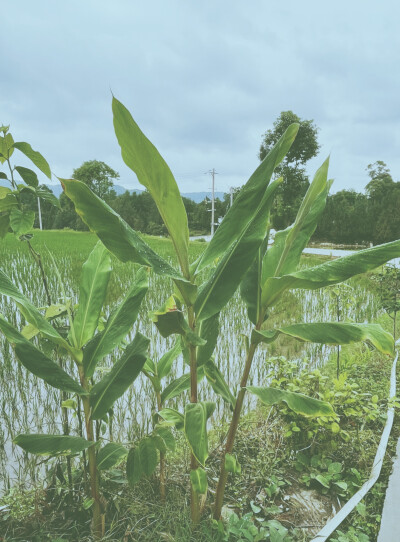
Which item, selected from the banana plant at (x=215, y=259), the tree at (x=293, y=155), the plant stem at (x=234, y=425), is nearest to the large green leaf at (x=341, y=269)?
the banana plant at (x=215, y=259)

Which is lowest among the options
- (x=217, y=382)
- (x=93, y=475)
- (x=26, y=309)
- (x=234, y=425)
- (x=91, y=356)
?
(x=93, y=475)

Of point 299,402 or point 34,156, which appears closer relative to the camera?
point 299,402

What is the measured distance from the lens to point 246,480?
1503mm

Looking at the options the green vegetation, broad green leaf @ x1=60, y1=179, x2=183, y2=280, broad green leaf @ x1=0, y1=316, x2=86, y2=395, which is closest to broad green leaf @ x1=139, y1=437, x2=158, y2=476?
the green vegetation

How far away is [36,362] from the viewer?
0.94 meters

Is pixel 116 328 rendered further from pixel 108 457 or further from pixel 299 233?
pixel 299 233

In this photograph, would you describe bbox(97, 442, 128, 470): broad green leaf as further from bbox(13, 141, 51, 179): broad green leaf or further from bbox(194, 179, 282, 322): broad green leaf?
bbox(13, 141, 51, 179): broad green leaf

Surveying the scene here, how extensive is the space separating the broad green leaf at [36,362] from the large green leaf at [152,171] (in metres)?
0.41

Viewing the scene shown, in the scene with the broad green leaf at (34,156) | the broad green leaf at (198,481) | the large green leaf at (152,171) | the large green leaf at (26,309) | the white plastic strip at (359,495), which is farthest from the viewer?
the white plastic strip at (359,495)

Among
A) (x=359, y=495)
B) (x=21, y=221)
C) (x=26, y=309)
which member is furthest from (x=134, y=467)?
(x=359, y=495)

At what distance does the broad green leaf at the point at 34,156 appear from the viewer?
1.10 m

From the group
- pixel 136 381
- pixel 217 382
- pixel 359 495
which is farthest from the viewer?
pixel 136 381

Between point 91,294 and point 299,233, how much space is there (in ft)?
2.00

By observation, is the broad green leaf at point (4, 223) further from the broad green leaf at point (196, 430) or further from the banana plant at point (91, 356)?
the broad green leaf at point (196, 430)
